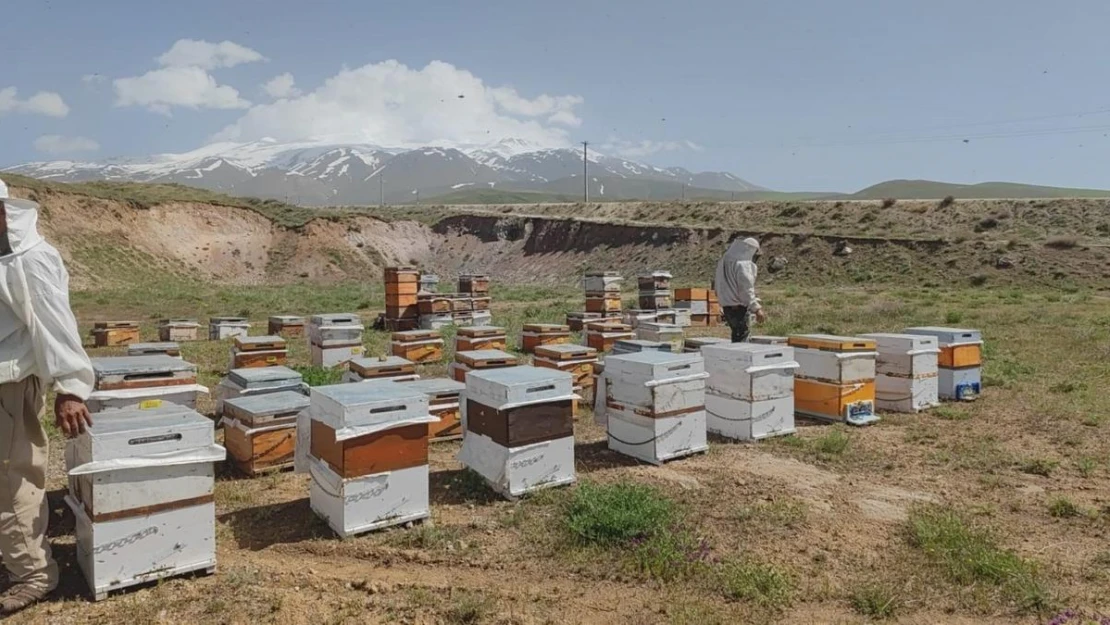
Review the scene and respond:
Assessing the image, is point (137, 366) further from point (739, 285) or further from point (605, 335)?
point (605, 335)

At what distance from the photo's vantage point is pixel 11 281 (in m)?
4.05

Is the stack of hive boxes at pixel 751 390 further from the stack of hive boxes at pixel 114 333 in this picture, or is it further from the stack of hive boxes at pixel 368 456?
the stack of hive boxes at pixel 114 333

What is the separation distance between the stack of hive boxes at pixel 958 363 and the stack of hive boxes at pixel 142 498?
392 inches

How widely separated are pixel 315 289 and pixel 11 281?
37.6 meters

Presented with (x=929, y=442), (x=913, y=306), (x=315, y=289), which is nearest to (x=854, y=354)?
(x=929, y=442)

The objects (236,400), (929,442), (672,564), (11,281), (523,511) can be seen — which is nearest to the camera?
(11,281)

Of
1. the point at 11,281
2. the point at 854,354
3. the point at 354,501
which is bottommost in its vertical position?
the point at 354,501

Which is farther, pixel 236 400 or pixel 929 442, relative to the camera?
pixel 929 442

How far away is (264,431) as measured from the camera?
698 cm

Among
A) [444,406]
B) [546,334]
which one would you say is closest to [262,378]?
[444,406]

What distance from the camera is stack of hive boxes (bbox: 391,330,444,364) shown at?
13922mm

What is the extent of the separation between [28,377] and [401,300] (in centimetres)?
1607

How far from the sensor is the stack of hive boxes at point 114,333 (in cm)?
1742

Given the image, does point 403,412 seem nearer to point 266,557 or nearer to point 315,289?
point 266,557
